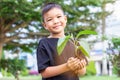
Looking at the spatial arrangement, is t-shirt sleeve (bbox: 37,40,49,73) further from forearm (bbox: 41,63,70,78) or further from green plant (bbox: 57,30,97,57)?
green plant (bbox: 57,30,97,57)

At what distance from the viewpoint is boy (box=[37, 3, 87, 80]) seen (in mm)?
1339

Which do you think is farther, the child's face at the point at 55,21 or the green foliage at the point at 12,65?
the green foliage at the point at 12,65

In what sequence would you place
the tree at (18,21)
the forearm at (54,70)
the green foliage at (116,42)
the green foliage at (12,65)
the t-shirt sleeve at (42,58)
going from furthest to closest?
the green foliage at (12,65) → the tree at (18,21) → the green foliage at (116,42) → the t-shirt sleeve at (42,58) → the forearm at (54,70)

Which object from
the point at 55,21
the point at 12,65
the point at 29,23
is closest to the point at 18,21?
the point at 29,23

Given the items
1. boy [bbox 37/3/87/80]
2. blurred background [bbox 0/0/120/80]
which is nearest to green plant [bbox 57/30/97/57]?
boy [bbox 37/3/87/80]

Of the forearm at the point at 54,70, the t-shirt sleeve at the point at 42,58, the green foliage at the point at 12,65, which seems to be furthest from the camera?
the green foliage at the point at 12,65

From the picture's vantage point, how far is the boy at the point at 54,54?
1.34 metres

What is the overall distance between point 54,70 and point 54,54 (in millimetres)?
83

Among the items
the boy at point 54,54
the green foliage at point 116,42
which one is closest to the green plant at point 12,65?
the green foliage at point 116,42

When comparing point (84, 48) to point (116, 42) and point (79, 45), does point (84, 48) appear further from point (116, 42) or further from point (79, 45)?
point (116, 42)

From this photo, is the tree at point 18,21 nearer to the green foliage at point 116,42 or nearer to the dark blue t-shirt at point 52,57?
the green foliage at point 116,42

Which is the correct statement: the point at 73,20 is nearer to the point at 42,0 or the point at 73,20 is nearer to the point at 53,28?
the point at 42,0

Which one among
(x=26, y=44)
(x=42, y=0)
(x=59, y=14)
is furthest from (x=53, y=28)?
(x=26, y=44)

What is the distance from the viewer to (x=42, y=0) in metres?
8.41
